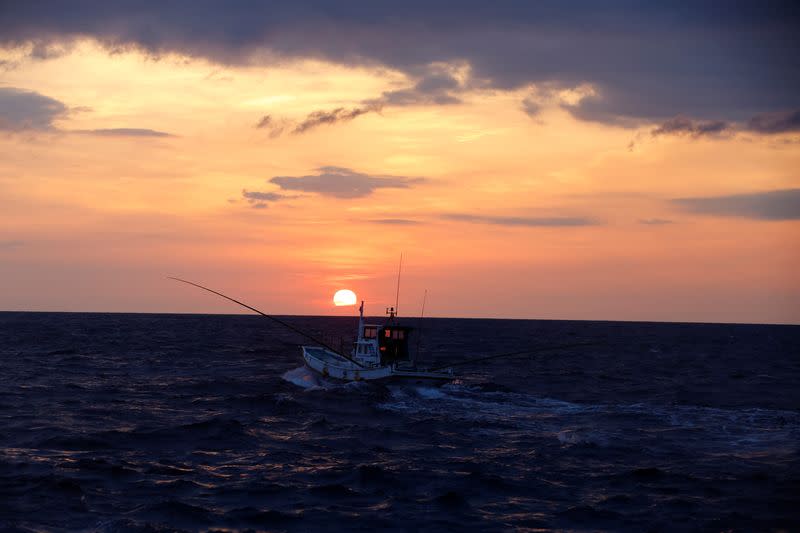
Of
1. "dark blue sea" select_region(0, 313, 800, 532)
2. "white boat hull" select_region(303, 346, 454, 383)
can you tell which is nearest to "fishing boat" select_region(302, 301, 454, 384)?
"white boat hull" select_region(303, 346, 454, 383)

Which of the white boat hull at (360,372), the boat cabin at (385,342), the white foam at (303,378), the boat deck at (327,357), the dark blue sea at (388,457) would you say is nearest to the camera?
the dark blue sea at (388,457)

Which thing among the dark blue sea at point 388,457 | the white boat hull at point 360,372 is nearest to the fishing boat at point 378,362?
the white boat hull at point 360,372

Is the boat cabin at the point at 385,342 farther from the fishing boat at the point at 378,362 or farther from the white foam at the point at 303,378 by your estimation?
the white foam at the point at 303,378

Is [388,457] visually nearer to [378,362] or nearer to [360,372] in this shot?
[360,372]

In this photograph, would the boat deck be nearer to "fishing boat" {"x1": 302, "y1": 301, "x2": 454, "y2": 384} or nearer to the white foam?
"fishing boat" {"x1": 302, "y1": 301, "x2": 454, "y2": 384}

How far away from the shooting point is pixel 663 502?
20.9 metres

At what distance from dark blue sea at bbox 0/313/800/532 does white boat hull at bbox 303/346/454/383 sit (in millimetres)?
847

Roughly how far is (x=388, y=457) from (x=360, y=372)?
1838 centimetres

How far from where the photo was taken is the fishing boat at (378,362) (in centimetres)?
4231

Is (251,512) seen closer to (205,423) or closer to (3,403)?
(205,423)

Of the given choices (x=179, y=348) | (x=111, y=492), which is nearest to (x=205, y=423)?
(x=111, y=492)

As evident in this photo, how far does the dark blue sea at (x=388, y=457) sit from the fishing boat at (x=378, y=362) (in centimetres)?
100

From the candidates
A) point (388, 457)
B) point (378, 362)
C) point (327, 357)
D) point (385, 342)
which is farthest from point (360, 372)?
point (388, 457)

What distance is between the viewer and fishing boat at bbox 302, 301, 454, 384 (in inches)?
1666
